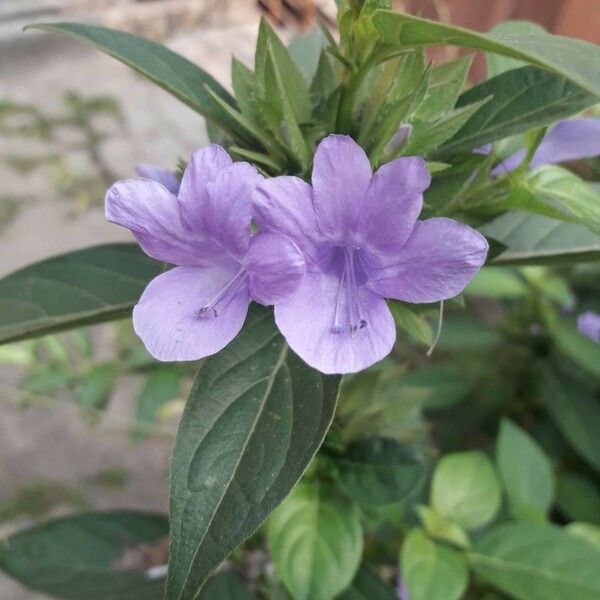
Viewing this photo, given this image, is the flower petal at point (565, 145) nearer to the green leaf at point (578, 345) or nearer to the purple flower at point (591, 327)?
the purple flower at point (591, 327)

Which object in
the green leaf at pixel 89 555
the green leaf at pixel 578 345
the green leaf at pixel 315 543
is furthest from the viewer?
the green leaf at pixel 578 345

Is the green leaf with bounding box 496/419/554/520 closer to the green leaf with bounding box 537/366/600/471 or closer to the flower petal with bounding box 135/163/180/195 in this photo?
the green leaf with bounding box 537/366/600/471

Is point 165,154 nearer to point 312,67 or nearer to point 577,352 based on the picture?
point 577,352

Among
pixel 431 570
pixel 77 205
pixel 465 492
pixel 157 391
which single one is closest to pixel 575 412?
pixel 465 492

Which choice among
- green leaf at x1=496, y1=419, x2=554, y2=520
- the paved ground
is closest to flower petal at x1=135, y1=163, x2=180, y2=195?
green leaf at x1=496, y1=419, x2=554, y2=520

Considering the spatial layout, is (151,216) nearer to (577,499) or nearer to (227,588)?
(227,588)

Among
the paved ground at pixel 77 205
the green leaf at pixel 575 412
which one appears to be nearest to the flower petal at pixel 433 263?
the green leaf at pixel 575 412

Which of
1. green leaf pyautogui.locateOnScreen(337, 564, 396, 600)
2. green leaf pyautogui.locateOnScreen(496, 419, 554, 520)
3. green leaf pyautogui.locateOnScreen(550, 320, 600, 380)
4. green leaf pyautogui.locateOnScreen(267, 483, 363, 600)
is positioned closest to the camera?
green leaf pyautogui.locateOnScreen(267, 483, 363, 600)
